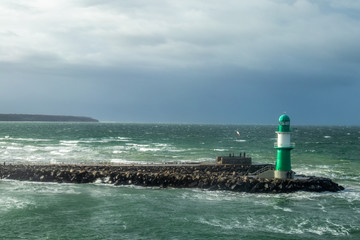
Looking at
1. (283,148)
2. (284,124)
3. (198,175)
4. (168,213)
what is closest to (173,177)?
(198,175)

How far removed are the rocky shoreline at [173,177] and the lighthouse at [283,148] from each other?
1034 millimetres

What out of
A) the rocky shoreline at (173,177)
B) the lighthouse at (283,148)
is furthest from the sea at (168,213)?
the lighthouse at (283,148)

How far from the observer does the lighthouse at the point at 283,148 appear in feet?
105

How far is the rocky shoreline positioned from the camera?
31.8 metres

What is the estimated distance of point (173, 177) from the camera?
111 ft

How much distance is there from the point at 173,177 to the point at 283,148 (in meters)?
8.89

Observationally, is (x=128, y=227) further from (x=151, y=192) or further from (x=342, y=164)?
(x=342, y=164)

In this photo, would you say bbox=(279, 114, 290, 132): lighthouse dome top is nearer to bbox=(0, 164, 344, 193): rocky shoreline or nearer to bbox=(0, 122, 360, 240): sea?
bbox=(0, 164, 344, 193): rocky shoreline

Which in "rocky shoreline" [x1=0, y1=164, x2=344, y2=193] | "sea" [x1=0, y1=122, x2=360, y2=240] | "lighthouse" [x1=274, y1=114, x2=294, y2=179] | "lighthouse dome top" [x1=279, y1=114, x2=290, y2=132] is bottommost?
"sea" [x1=0, y1=122, x2=360, y2=240]

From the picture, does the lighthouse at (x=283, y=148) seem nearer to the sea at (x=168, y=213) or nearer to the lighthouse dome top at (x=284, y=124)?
the lighthouse dome top at (x=284, y=124)

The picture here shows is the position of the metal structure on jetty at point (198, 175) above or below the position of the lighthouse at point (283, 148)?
below

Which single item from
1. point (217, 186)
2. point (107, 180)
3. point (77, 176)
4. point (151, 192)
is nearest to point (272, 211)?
point (217, 186)

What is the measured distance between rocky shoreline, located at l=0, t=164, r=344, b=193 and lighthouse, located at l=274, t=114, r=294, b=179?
40.7 inches

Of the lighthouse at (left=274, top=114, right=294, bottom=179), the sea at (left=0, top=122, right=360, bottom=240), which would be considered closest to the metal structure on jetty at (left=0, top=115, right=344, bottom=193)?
the lighthouse at (left=274, top=114, right=294, bottom=179)
